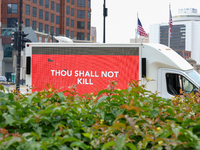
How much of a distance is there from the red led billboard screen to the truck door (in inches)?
40.1

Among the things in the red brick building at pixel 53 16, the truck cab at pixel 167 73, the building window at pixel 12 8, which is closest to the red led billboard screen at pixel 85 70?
the truck cab at pixel 167 73

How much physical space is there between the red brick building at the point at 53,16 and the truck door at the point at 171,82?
56662 mm

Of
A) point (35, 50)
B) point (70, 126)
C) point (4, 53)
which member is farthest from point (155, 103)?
point (4, 53)

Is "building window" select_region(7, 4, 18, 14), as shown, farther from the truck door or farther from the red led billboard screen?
the truck door

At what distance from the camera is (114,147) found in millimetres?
2412

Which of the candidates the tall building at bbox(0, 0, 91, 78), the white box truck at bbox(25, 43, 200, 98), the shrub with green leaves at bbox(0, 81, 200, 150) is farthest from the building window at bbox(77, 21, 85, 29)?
the shrub with green leaves at bbox(0, 81, 200, 150)

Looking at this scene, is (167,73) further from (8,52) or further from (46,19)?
(46,19)

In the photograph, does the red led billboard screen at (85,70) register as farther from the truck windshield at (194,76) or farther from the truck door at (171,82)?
the truck windshield at (194,76)

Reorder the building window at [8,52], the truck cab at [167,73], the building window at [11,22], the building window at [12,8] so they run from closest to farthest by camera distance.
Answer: the truck cab at [167,73], the building window at [11,22], the building window at [8,52], the building window at [12,8]

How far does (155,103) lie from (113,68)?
343 inches

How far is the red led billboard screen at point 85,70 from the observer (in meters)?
12.2

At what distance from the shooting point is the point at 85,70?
41.1 feet

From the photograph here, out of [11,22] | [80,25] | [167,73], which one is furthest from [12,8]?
[167,73]

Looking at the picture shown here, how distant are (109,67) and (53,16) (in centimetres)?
7081
